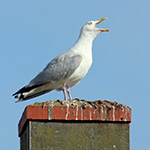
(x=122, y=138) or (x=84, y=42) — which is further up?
(x=84, y=42)

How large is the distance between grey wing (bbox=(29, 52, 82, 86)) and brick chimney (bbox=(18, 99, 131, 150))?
10.2 ft

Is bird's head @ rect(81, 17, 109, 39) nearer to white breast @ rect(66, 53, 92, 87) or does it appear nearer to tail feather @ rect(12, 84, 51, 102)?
white breast @ rect(66, 53, 92, 87)

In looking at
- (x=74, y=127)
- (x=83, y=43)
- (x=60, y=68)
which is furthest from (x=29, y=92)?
(x=74, y=127)

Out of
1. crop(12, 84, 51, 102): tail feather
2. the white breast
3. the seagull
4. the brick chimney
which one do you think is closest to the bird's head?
the seagull

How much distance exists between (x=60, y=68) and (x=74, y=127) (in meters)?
3.43

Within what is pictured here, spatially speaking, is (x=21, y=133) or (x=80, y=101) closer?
(x=80, y=101)

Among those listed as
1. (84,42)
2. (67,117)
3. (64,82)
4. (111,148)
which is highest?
(84,42)

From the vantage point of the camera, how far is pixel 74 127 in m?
4.48

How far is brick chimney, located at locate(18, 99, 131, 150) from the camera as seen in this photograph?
4430mm

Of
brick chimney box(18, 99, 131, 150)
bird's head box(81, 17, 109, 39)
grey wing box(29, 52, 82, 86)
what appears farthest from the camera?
bird's head box(81, 17, 109, 39)

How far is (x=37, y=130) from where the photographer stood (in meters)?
4.45

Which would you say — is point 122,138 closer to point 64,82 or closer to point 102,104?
point 102,104

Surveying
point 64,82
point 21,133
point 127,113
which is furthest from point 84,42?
point 127,113

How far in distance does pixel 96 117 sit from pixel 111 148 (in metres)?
0.39
